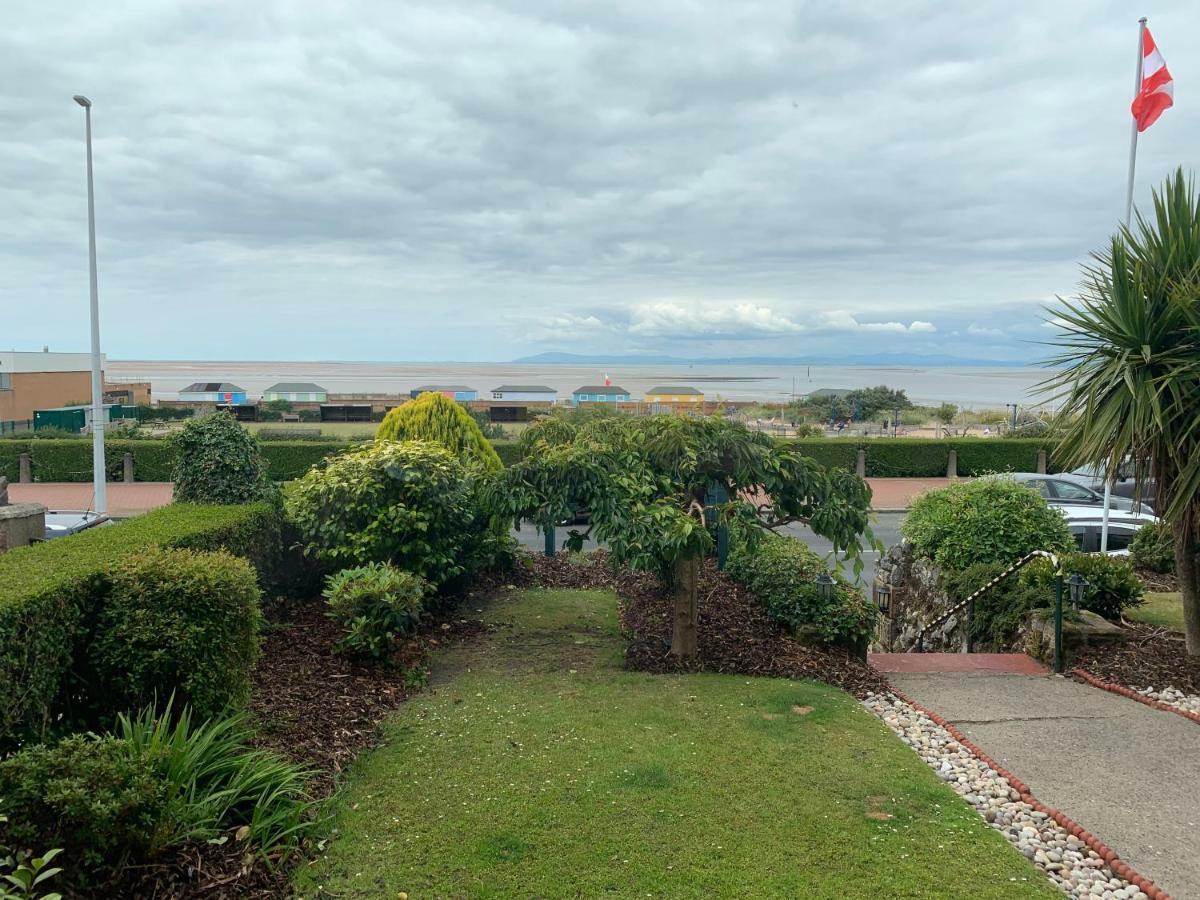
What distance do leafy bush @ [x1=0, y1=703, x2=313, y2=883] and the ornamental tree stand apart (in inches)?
128

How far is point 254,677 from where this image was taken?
6789 mm

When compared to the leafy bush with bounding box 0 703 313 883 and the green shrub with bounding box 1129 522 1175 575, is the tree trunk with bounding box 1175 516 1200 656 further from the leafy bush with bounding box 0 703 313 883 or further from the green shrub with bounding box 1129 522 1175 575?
the leafy bush with bounding box 0 703 313 883

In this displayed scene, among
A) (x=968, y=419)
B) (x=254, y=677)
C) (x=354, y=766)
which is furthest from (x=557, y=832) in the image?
(x=968, y=419)

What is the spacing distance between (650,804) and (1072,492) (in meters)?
14.8

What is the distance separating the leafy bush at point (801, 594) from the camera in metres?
8.43

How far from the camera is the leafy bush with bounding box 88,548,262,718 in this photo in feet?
17.0

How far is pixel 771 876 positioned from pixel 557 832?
116 centimetres

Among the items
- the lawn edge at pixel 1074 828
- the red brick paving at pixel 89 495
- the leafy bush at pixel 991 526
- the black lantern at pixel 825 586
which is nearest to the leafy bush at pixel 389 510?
the black lantern at pixel 825 586

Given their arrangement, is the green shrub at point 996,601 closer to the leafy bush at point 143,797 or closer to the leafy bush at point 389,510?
the leafy bush at point 389,510

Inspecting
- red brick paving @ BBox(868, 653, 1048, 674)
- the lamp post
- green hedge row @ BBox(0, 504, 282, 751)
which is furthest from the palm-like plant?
the lamp post

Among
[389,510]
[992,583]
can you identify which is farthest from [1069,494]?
[389,510]

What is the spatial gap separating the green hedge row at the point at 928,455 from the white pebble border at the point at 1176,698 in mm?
20541

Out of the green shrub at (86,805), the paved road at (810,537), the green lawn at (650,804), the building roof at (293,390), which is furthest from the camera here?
the building roof at (293,390)

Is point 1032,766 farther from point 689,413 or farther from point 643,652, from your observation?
point 689,413
